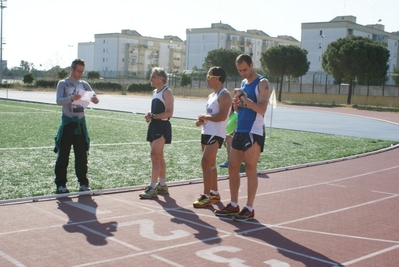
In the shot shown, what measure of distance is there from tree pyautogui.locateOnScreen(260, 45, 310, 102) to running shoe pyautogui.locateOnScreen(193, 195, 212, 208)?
54.0m

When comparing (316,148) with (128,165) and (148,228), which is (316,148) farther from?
(148,228)

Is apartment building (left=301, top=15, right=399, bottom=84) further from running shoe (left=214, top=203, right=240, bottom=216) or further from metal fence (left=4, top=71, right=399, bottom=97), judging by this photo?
running shoe (left=214, top=203, right=240, bottom=216)

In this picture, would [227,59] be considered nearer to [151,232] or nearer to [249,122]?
[249,122]

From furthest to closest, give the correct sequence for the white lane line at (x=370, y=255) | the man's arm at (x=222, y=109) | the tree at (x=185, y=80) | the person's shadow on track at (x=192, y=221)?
the tree at (x=185, y=80) < the man's arm at (x=222, y=109) < the person's shadow on track at (x=192, y=221) < the white lane line at (x=370, y=255)

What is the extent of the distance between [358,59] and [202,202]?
4613 centimetres

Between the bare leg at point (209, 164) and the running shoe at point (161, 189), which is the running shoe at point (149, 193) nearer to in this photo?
the running shoe at point (161, 189)

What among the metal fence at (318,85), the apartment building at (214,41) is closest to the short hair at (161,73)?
the metal fence at (318,85)

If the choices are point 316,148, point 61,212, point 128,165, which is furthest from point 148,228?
point 316,148

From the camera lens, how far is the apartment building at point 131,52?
5123 inches

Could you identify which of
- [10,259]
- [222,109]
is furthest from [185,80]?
[10,259]

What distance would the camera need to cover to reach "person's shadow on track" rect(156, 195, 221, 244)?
6.13 metres

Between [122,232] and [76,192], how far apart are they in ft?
7.78

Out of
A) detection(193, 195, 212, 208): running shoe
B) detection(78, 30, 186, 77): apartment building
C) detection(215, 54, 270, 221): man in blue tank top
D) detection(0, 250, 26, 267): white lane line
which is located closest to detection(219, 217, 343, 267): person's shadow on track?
detection(215, 54, 270, 221): man in blue tank top

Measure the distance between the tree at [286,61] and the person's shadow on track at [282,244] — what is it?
181 ft
